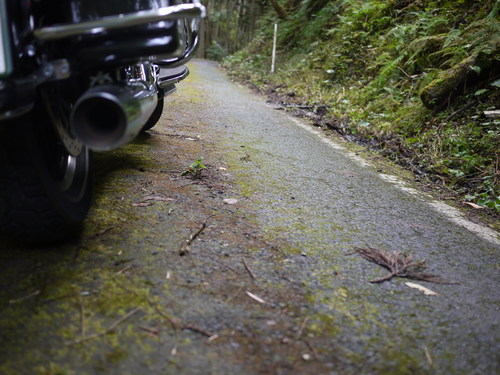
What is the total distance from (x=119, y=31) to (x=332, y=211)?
63.4 inches

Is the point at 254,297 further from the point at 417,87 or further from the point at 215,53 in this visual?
the point at 215,53

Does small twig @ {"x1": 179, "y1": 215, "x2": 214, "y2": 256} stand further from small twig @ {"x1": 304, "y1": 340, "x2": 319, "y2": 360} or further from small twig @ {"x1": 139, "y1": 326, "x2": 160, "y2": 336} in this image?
small twig @ {"x1": 304, "y1": 340, "x2": 319, "y2": 360}

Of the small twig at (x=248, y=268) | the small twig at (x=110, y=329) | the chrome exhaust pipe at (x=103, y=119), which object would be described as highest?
the chrome exhaust pipe at (x=103, y=119)

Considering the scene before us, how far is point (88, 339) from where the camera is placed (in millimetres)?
1251

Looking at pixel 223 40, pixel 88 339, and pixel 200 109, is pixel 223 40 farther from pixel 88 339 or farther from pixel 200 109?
pixel 88 339

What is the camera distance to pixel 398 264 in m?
1.92

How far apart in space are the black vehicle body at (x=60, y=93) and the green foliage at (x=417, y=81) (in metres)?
2.68

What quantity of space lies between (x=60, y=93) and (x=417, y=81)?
15.9 feet

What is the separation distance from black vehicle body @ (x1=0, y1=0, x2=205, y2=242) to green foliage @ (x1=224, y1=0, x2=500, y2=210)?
2678 millimetres

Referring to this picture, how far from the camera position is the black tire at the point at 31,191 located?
59.7 inches

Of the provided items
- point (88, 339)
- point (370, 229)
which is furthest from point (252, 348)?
point (370, 229)

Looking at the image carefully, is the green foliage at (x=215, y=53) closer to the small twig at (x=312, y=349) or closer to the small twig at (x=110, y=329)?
the small twig at (x=110, y=329)

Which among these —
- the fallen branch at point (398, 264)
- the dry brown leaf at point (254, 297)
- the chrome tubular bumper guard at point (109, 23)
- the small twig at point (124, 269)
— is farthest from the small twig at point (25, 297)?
the fallen branch at point (398, 264)

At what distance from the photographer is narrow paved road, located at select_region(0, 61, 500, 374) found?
1251 millimetres
